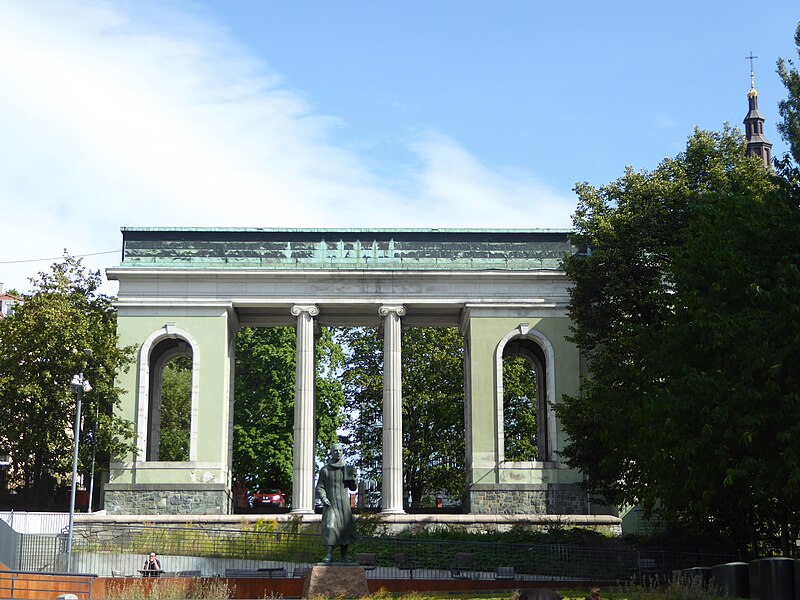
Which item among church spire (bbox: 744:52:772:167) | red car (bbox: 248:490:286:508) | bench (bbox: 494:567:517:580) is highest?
church spire (bbox: 744:52:772:167)

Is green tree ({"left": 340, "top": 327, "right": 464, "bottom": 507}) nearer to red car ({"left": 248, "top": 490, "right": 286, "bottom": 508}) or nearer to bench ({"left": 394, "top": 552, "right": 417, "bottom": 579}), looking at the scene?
red car ({"left": 248, "top": 490, "right": 286, "bottom": 508})

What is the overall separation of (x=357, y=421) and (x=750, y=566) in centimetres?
4537

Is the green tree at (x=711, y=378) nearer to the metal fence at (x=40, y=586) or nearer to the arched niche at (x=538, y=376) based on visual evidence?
the arched niche at (x=538, y=376)

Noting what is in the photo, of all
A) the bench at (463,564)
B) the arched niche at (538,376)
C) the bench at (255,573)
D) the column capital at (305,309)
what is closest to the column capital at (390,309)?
the column capital at (305,309)

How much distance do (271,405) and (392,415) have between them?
49.0ft

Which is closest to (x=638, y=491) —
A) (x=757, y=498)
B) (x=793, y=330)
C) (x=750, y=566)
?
(x=757, y=498)

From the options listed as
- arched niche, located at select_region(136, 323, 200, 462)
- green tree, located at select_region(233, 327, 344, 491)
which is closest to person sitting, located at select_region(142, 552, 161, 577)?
arched niche, located at select_region(136, 323, 200, 462)

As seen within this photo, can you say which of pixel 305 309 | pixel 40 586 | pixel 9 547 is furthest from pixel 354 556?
pixel 305 309

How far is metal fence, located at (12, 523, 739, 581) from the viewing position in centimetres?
3591

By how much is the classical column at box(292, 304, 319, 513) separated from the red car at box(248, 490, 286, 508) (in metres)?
15.1

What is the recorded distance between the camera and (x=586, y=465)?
41.4 metres

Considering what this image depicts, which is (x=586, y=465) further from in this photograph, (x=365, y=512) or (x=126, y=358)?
(x=126, y=358)

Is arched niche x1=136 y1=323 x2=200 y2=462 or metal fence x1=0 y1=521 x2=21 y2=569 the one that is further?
arched niche x1=136 y1=323 x2=200 y2=462

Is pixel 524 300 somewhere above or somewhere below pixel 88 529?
above
